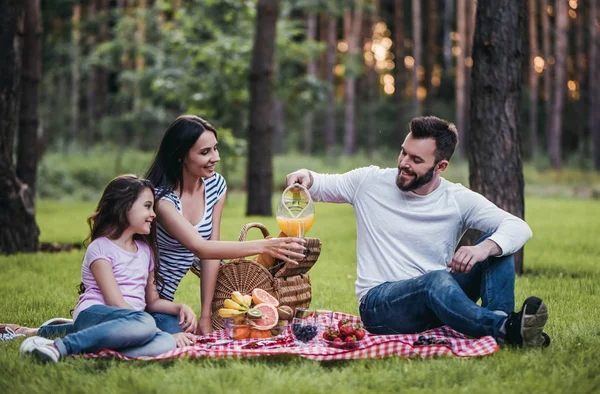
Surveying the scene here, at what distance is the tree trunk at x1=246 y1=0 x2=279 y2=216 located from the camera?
14.4 m

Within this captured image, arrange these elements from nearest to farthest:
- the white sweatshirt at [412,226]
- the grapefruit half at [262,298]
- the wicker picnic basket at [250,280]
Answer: the white sweatshirt at [412,226]
the grapefruit half at [262,298]
the wicker picnic basket at [250,280]

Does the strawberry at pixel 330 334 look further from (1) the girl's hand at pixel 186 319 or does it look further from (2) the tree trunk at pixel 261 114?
(2) the tree trunk at pixel 261 114

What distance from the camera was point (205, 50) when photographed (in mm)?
16422

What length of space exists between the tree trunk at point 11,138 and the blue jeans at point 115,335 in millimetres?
5032

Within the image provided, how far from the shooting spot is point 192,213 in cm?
529

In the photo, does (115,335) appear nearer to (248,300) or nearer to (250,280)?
(248,300)

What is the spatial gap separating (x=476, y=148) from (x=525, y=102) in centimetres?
2972

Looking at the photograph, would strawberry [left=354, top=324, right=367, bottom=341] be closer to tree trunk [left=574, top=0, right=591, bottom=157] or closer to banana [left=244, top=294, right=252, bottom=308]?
banana [left=244, top=294, right=252, bottom=308]

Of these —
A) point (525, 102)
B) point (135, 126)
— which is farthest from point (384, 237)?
point (525, 102)

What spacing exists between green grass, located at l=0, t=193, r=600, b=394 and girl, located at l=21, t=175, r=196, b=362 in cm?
13

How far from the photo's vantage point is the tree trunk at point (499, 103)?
786 centimetres

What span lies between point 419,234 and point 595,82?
26.7 meters

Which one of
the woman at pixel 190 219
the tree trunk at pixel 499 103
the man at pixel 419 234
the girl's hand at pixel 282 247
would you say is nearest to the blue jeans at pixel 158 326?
the woman at pixel 190 219

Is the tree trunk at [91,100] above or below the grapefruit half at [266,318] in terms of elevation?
above
